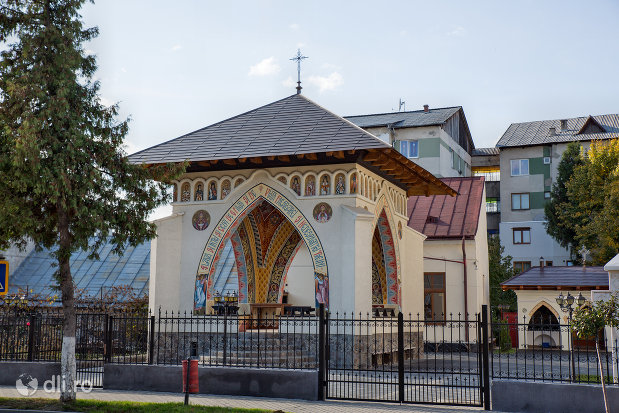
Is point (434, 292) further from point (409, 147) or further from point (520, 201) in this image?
point (520, 201)

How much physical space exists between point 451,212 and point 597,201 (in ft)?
33.3

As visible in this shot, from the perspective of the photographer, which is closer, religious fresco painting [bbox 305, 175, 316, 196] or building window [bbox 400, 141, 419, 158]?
religious fresco painting [bbox 305, 175, 316, 196]

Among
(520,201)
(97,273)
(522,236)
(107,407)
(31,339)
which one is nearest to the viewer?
(107,407)

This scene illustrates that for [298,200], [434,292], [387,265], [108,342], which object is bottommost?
[108,342]

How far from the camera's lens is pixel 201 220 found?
64.8 ft

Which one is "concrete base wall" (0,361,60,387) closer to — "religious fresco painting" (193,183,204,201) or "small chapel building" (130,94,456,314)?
"small chapel building" (130,94,456,314)

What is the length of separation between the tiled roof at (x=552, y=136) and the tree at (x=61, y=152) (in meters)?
36.4

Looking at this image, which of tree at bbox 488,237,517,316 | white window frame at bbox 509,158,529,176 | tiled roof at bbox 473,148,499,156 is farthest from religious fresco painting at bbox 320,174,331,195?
tiled roof at bbox 473,148,499,156

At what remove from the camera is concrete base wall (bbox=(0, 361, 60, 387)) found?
14422 millimetres

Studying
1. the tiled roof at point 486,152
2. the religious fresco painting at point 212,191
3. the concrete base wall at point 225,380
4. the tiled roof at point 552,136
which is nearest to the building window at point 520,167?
the tiled roof at point 552,136

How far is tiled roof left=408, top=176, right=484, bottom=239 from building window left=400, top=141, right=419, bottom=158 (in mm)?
12647

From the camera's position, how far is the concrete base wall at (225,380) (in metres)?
13.0

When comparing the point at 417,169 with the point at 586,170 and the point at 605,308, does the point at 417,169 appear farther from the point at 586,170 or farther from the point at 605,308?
the point at 586,170

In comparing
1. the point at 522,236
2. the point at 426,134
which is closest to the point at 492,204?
the point at 522,236
